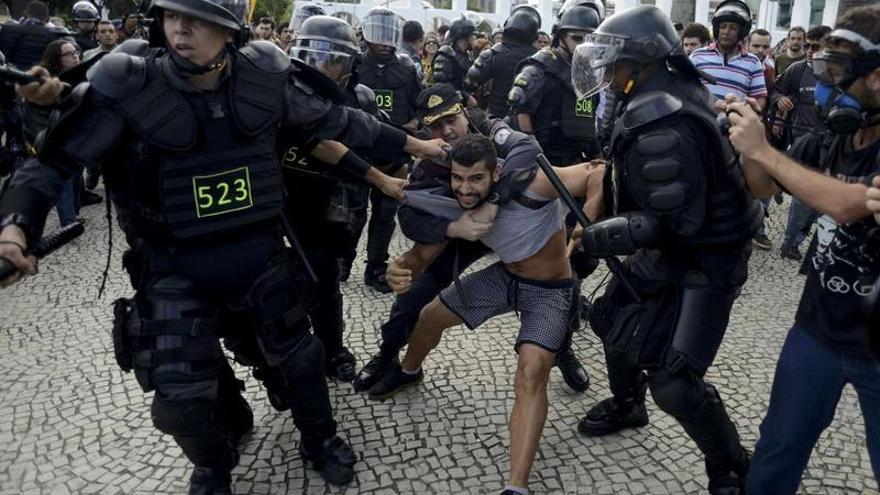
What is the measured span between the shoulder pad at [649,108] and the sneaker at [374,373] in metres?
1.81

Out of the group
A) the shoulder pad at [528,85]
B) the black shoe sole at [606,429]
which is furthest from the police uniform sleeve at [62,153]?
the shoulder pad at [528,85]

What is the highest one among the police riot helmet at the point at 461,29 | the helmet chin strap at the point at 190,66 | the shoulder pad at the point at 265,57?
the helmet chin strap at the point at 190,66

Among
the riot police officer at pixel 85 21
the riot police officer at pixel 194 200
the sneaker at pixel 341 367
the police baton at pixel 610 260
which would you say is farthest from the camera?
the riot police officer at pixel 85 21

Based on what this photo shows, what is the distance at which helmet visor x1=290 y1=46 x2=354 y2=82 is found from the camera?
3.44 meters

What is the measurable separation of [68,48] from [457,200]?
3974mm

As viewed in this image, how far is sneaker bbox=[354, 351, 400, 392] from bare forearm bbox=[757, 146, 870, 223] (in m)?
2.13

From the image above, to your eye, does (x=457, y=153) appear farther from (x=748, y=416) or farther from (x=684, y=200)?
(x=748, y=416)

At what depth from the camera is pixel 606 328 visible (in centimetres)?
264

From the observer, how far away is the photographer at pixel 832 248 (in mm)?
1915

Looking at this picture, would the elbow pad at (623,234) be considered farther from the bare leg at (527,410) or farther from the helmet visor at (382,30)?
the helmet visor at (382,30)

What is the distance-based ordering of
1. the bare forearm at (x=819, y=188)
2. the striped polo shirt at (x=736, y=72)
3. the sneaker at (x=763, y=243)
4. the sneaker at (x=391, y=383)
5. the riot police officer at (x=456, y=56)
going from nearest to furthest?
the bare forearm at (x=819, y=188) → the sneaker at (x=391, y=383) → the striped polo shirt at (x=736, y=72) → the sneaker at (x=763, y=243) → the riot police officer at (x=456, y=56)

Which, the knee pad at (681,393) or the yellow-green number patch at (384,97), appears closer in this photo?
the knee pad at (681,393)

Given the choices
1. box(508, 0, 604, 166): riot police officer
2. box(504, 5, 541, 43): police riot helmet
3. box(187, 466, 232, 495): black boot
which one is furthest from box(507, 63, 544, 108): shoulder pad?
box(187, 466, 232, 495): black boot

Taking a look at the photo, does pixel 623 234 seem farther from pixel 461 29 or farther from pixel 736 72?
pixel 461 29
